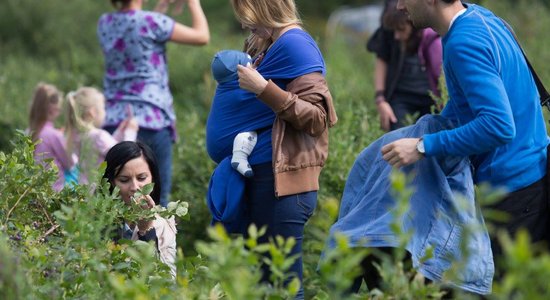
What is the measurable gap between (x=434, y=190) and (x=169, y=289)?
3.40 ft

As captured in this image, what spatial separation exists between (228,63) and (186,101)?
19.8 feet

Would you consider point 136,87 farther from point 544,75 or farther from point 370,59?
point 370,59

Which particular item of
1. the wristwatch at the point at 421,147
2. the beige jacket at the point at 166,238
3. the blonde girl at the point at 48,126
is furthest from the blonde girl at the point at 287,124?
the blonde girl at the point at 48,126

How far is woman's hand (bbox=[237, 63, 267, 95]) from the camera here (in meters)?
3.89

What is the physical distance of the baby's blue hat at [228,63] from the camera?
161 inches

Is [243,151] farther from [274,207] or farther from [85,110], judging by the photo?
[85,110]

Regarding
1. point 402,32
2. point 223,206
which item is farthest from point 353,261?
point 402,32

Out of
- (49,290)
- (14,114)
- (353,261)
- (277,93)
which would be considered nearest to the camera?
(353,261)

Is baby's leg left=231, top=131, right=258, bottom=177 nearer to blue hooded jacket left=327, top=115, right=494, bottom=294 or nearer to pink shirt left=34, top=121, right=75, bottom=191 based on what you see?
blue hooded jacket left=327, top=115, right=494, bottom=294

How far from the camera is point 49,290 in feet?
9.68

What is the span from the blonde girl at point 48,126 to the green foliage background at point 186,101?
Result: 203 millimetres

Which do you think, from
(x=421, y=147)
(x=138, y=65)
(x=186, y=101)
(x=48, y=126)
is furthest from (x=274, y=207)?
(x=186, y=101)

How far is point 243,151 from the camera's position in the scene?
409 cm

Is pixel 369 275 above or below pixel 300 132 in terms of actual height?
below
